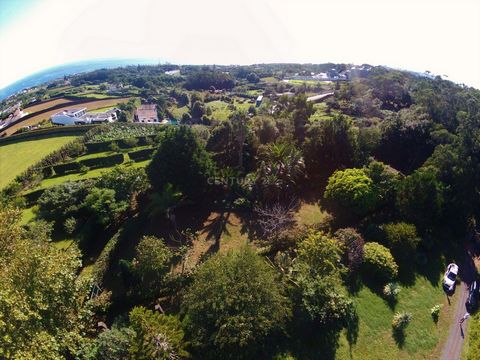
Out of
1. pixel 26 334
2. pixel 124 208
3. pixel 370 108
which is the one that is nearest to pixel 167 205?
pixel 124 208

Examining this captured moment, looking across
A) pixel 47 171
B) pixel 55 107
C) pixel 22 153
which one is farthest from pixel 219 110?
pixel 55 107

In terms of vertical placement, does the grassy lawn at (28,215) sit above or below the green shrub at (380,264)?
above

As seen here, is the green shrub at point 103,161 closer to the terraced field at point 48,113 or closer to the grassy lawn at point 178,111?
the grassy lawn at point 178,111

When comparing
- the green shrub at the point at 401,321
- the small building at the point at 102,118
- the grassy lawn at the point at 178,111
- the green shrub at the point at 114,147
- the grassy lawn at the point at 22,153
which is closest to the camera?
the green shrub at the point at 401,321

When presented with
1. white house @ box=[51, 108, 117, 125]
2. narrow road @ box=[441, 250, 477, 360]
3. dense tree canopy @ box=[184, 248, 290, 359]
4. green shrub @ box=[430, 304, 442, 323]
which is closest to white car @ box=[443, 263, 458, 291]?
narrow road @ box=[441, 250, 477, 360]

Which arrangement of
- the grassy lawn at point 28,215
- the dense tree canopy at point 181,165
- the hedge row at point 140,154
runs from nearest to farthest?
the dense tree canopy at point 181,165 < the grassy lawn at point 28,215 < the hedge row at point 140,154

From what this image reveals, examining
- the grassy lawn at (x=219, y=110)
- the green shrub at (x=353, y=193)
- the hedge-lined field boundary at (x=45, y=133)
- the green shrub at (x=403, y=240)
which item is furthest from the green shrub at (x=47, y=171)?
the green shrub at (x=403, y=240)

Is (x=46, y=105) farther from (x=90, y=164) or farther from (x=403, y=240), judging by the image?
(x=403, y=240)

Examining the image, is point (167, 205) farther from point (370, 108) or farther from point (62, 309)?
point (370, 108)
